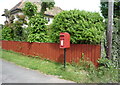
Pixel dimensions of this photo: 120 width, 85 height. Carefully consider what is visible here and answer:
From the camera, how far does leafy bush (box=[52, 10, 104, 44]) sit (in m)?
6.11

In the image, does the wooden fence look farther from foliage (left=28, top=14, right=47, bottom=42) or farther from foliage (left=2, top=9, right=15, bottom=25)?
foliage (left=2, top=9, right=15, bottom=25)

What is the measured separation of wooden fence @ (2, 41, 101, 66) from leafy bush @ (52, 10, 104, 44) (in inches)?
15.2

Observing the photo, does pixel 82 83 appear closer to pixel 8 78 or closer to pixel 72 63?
pixel 72 63

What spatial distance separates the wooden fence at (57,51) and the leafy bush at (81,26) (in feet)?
1.27

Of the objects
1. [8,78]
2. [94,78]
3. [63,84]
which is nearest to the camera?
[63,84]

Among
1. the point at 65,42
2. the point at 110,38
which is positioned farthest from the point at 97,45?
the point at 65,42

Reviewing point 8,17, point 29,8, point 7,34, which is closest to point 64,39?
point 29,8

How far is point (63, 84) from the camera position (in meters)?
4.55

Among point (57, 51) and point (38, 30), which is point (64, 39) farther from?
point (38, 30)

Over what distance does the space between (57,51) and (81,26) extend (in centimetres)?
250

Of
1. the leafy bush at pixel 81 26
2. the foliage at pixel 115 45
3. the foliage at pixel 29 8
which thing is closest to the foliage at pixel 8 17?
the foliage at pixel 29 8

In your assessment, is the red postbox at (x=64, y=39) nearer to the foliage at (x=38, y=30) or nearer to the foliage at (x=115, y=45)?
the foliage at (x=115, y=45)

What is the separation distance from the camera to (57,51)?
7.89 meters

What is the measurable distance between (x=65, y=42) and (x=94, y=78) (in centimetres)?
217
